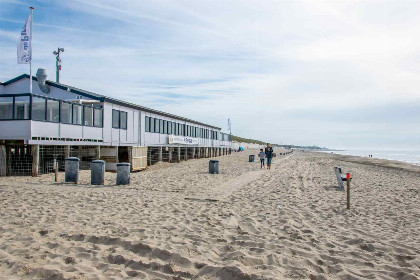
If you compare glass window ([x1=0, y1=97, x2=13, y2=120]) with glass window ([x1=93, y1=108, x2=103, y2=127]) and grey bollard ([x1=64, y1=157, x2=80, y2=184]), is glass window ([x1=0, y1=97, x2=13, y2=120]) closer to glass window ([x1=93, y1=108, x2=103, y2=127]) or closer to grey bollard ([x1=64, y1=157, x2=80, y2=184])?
A: glass window ([x1=93, y1=108, x2=103, y2=127])

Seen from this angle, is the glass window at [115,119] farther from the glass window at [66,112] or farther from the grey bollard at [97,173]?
the grey bollard at [97,173]

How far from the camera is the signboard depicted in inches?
1145

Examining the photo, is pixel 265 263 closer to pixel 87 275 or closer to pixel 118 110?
pixel 87 275

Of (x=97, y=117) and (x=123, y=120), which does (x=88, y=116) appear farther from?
(x=123, y=120)

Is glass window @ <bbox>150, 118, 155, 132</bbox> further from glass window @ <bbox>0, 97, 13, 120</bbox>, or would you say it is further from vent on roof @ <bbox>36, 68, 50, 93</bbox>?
glass window @ <bbox>0, 97, 13, 120</bbox>

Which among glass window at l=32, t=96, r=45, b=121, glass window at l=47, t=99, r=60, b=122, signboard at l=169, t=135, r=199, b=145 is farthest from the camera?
signboard at l=169, t=135, r=199, b=145

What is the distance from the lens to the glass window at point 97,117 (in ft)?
59.8

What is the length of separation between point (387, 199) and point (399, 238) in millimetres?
5267

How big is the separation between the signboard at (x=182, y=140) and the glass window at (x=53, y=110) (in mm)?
13608

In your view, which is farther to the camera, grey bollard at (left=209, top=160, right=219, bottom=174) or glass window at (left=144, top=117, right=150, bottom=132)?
glass window at (left=144, top=117, right=150, bottom=132)

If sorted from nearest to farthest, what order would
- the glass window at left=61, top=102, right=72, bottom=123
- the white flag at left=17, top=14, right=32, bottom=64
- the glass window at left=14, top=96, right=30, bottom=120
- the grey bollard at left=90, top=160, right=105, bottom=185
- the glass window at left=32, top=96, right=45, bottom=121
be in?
the grey bollard at left=90, top=160, right=105, bottom=185 < the glass window at left=32, top=96, right=45, bottom=121 < the glass window at left=14, top=96, right=30, bottom=120 < the glass window at left=61, top=102, right=72, bottom=123 < the white flag at left=17, top=14, right=32, bottom=64

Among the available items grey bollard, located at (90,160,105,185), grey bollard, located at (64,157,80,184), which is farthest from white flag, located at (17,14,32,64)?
grey bollard, located at (90,160,105,185)

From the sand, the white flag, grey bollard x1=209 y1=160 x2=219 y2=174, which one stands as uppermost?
the white flag

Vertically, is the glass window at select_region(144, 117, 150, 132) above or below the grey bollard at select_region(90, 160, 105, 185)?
above
